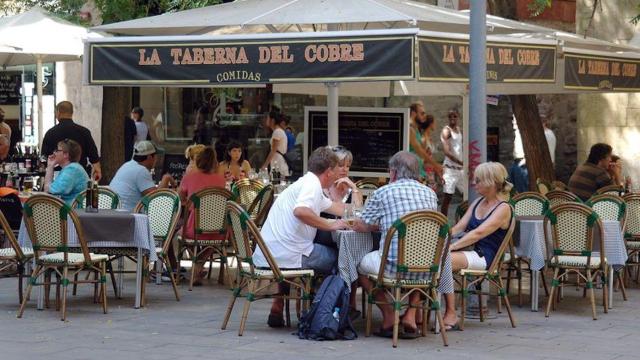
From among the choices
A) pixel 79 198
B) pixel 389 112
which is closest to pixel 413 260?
pixel 79 198

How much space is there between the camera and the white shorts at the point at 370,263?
9.44m

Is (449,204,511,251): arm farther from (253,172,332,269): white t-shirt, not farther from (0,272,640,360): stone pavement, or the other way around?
(253,172,332,269): white t-shirt

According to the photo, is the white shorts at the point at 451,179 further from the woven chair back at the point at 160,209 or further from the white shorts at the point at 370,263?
the white shorts at the point at 370,263

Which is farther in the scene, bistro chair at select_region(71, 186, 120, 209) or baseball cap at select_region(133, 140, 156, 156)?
baseball cap at select_region(133, 140, 156, 156)

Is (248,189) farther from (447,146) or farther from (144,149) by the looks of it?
(447,146)

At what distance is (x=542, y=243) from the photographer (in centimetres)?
1089

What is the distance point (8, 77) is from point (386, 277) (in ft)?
66.1

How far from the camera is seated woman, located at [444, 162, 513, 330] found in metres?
9.98

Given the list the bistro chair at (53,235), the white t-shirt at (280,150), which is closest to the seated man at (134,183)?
the bistro chair at (53,235)

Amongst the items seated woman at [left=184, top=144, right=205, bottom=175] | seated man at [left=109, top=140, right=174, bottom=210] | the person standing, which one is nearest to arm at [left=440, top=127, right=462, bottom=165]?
the person standing

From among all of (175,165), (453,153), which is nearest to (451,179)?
(453,153)

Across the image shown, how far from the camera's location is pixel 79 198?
11859 millimetres

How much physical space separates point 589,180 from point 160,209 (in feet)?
15.3

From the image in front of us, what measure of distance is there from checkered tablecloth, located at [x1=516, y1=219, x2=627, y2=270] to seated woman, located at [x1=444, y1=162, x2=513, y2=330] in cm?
76
